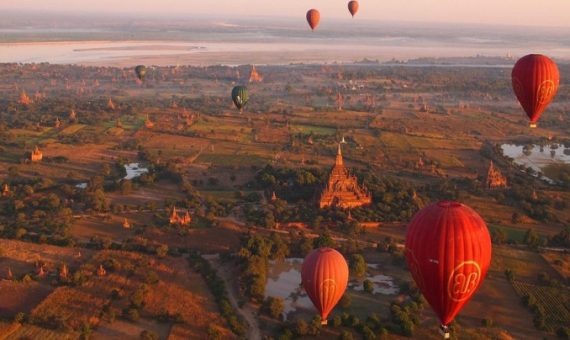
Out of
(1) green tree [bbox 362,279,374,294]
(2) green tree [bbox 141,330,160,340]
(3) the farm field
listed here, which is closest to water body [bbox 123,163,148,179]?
(3) the farm field

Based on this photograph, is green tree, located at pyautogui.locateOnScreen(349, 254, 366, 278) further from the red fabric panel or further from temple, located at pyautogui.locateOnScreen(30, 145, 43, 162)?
temple, located at pyautogui.locateOnScreen(30, 145, 43, 162)

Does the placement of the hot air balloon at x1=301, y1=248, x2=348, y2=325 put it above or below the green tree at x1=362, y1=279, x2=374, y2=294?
above

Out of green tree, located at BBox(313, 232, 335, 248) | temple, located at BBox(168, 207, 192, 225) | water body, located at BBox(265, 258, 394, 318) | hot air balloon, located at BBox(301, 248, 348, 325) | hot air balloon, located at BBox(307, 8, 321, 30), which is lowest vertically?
water body, located at BBox(265, 258, 394, 318)

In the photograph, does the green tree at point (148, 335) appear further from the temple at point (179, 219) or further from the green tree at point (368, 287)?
the temple at point (179, 219)

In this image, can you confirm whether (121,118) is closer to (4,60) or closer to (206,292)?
(206,292)


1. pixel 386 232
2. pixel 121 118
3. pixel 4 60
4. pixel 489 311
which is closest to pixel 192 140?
pixel 121 118

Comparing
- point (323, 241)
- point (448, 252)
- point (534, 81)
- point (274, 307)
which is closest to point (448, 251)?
point (448, 252)
